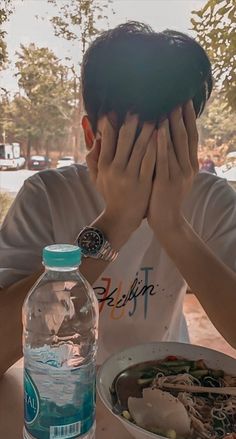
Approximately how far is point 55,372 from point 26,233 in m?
0.43

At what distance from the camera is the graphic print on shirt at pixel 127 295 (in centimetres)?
99

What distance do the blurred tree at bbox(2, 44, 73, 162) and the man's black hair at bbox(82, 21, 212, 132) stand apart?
197 cm

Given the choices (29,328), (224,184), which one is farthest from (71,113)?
(29,328)

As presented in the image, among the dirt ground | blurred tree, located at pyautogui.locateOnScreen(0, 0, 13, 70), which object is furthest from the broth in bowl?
blurred tree, located at pyautogui.locateOnScreen(0, 0, 13, 70)

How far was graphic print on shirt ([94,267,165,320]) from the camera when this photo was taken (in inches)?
39.1

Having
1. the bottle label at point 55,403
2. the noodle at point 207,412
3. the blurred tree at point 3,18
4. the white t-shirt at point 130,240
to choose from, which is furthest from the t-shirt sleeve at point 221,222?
the blurred tree at point 3,18

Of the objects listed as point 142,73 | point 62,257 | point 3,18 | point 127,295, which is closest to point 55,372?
point 62,257

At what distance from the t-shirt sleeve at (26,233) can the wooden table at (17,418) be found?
0.17 metres

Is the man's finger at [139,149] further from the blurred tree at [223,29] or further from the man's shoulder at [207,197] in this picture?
the blurred tree at [223,29]

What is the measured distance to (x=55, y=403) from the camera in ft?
1.78

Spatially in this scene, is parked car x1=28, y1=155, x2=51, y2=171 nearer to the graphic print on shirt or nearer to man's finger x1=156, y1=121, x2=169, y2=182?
the graphic print on shirt

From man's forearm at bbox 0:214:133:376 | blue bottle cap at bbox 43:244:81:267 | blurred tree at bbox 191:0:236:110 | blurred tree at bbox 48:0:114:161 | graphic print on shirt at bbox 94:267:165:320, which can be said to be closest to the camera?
blue bottle cap at bbox 43:244:81:267

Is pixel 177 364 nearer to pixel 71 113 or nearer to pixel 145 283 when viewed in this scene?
pixel 145 283

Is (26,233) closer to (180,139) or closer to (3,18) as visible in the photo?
(180,139)
